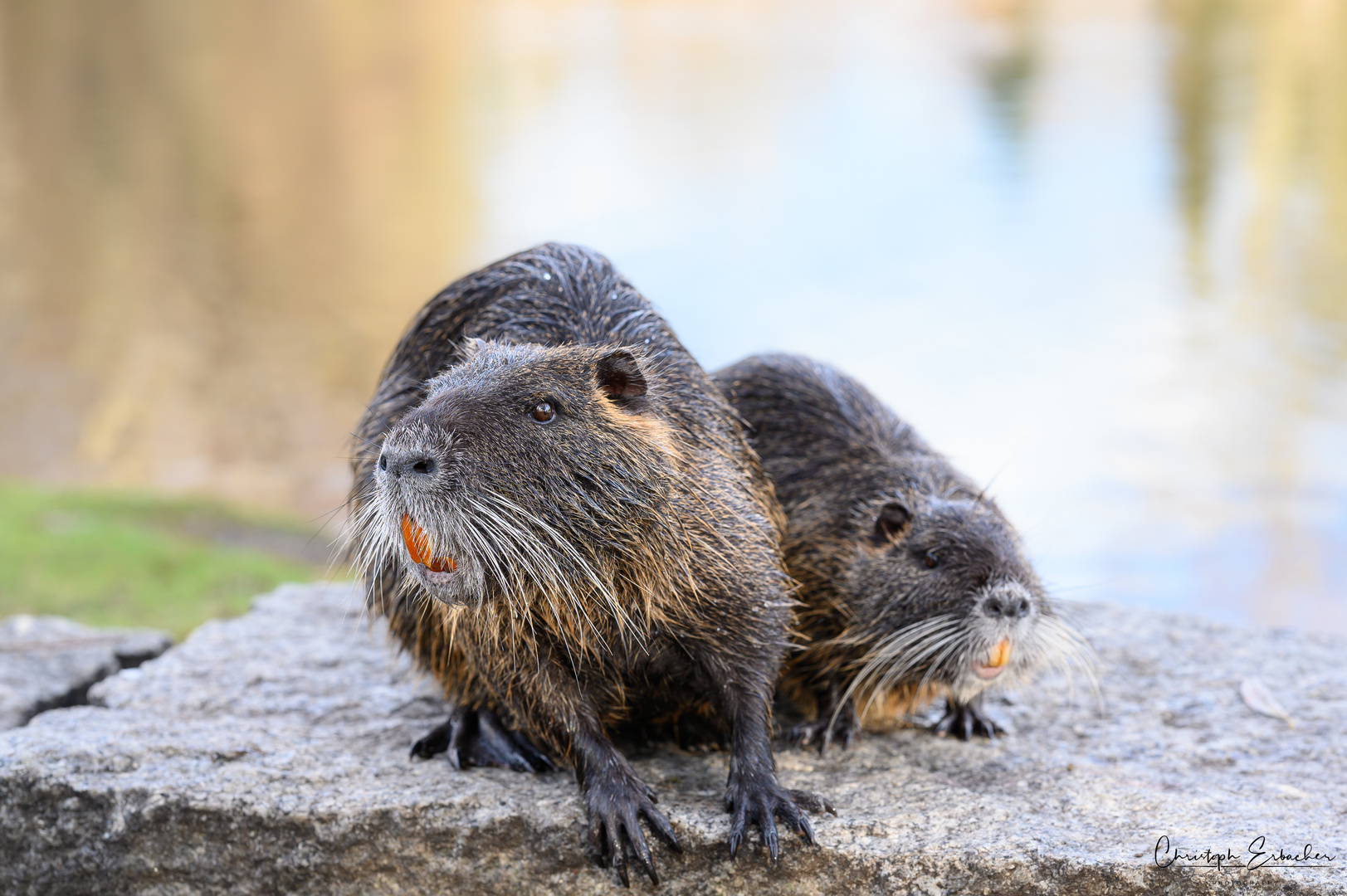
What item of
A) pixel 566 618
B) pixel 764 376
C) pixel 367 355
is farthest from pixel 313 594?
pixel 367 355

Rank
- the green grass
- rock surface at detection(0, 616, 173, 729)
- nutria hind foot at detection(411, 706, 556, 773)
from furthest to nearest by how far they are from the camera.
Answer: the green grass → rock surface at detection(0, 616, 173, 729) → nutria hind foot at detection(411, 706, 556, 773)

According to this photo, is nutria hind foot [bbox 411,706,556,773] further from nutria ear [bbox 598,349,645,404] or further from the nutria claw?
nutria ear [bbox 598,349,645,404]

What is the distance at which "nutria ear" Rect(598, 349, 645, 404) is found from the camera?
3.16 metres


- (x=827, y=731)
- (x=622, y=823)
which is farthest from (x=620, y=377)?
(x=827, y=731)

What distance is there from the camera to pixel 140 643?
5266 millimetres

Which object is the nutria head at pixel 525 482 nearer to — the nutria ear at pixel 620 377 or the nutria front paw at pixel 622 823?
the nutria ear at pixel 620 377

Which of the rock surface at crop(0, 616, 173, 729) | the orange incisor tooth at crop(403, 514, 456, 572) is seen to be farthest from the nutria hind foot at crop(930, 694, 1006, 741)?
the rock surface at crop(0, 616, 173, 729)

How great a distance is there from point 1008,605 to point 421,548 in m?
1.84

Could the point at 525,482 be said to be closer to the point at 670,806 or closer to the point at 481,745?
the point at 670,806

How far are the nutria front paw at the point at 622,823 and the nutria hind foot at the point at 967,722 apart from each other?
122 centimetres
